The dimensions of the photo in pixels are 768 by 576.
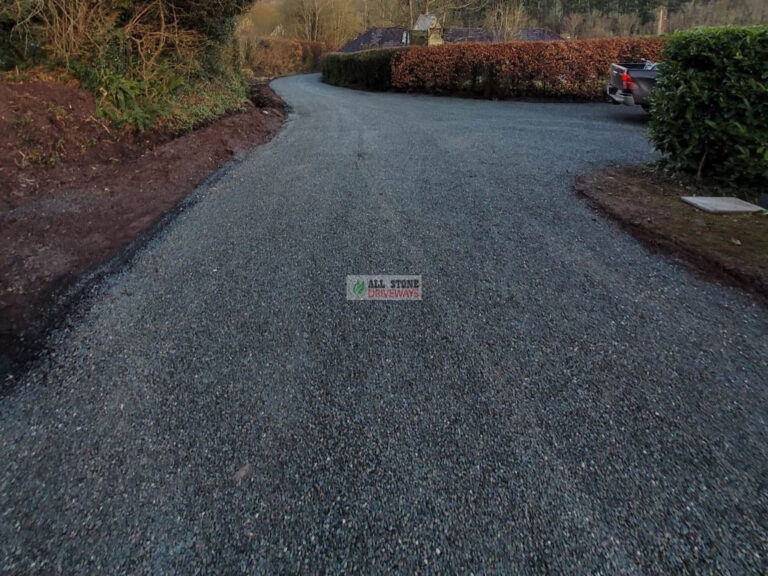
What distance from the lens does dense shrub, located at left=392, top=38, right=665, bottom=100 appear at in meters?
11.3

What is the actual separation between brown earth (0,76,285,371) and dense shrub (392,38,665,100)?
28.7 feet

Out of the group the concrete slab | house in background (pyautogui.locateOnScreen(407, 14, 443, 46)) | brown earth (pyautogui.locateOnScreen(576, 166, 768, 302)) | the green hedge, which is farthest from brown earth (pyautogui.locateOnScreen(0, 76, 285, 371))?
house in background (pyautogui.locateOnScreen(407, 14, 443, 46))

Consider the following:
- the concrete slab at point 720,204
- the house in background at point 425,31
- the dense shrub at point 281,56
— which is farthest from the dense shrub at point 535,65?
the dense shrub at point 281,56

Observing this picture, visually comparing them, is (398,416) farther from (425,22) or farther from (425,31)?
(425,22)

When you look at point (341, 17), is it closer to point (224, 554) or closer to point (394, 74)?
point (394, 74)

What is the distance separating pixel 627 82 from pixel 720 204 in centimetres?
692

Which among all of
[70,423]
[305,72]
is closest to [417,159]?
[70,423]

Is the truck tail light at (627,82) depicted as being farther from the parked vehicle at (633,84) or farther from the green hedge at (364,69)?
the green hedge at (364,69)

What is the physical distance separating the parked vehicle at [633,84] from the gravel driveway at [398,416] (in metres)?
7.36

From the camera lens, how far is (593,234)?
336 centimetres

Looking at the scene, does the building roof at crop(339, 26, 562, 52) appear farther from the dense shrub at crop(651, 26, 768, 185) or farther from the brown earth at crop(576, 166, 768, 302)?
the brown earth at crop(576, 166, 768, 302)

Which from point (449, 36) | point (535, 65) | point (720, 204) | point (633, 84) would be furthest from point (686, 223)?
point (449, 36)

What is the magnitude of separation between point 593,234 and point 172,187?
14.8ft

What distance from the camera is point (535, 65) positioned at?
11.8 m
